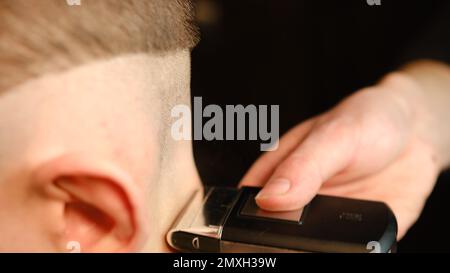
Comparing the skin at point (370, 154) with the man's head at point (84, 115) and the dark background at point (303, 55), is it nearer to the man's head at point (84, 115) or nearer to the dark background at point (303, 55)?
the dark background at point (303, 55)

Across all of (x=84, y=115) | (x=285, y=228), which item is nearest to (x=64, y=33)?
(x=84, y=115)

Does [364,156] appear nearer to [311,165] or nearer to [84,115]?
[311,165]

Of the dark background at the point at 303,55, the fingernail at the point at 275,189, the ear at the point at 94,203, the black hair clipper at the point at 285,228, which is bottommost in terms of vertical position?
the black hair clipper at the point at 285,228

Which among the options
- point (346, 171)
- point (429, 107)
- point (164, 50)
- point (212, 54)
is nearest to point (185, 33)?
point (164, 50)

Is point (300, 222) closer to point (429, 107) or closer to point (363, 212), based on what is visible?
point (363, 212)

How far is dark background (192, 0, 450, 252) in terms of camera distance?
485mm

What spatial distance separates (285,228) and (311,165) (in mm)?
116

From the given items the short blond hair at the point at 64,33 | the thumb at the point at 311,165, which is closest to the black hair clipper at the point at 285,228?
the thumb at the point at 311,165

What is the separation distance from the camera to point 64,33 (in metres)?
0.29

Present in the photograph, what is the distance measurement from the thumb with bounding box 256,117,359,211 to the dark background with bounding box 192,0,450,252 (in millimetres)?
54

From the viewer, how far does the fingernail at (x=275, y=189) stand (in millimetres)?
421

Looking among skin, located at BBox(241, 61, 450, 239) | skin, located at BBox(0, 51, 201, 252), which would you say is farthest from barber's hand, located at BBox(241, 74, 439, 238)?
skin, located at BBox(0, 51, 201, 252)

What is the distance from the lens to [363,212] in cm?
41
